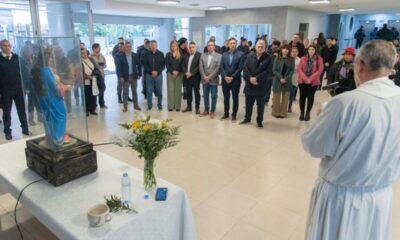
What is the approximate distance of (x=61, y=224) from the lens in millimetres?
1505

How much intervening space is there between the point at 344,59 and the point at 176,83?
10.7 ft

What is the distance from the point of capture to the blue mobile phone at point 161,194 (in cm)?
170

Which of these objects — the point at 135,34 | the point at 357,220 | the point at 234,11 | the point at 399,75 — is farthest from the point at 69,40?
the point at 135,34

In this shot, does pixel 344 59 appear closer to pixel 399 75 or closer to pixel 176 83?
pixel 399 75

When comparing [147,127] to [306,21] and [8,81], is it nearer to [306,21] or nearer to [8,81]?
[8,81]

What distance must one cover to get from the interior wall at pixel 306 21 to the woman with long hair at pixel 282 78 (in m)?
4.88

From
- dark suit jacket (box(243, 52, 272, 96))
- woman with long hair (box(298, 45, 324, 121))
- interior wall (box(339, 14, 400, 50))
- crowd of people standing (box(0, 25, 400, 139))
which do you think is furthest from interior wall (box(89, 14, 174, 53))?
woman with long hair (box(298, 45, 324, 121))

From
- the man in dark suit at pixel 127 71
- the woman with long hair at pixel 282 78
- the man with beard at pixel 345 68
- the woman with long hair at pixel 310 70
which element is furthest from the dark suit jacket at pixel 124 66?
the man with beard at pixel 345 68

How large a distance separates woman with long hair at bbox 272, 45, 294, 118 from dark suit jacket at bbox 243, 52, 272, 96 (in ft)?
2.14

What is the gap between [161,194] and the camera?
1.73 m

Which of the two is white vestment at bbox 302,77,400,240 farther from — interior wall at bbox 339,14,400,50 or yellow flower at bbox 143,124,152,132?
interior wall at bbox 339,14,400,50

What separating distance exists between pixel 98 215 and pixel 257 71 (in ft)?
13.3

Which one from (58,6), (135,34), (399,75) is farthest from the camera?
(135,34)

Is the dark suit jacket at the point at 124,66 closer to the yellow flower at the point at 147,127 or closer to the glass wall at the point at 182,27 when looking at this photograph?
the yellow flower at the point at 147,127
